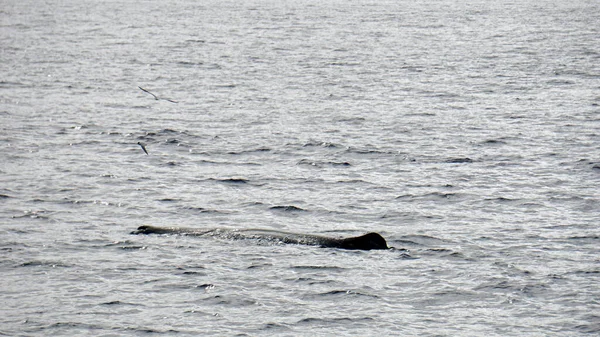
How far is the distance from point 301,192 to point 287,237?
17.7ft

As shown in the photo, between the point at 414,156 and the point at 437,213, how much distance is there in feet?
23.5

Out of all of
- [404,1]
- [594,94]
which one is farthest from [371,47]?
[404,1]

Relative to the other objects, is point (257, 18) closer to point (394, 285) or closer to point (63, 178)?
point (63, 178)

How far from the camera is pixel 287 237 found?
21219 millimetres

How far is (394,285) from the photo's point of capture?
18516 mm

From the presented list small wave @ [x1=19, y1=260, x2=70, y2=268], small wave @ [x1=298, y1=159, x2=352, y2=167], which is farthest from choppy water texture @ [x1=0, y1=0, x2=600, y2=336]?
small wave @ [x1=298, y1=159, x2=352, y2=167]

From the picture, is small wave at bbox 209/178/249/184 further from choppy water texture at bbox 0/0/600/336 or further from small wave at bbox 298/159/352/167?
small wave at bbox 298/159/352/167

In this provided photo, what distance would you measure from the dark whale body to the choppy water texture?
365 mm

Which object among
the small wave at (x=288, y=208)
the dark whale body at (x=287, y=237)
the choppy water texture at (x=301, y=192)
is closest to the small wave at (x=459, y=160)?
the choppy water texture at (x=301, y=192)

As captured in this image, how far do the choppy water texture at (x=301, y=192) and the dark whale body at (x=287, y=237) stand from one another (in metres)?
0.36

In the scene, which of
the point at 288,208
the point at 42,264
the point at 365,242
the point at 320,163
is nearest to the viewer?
the point at 42,264

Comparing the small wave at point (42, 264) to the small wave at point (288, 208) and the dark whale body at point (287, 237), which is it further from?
the small wave at point (288, 208)

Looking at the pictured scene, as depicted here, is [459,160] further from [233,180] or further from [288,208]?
[288,208]

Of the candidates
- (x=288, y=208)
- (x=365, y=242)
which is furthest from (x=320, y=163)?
(x=365, y=242)
